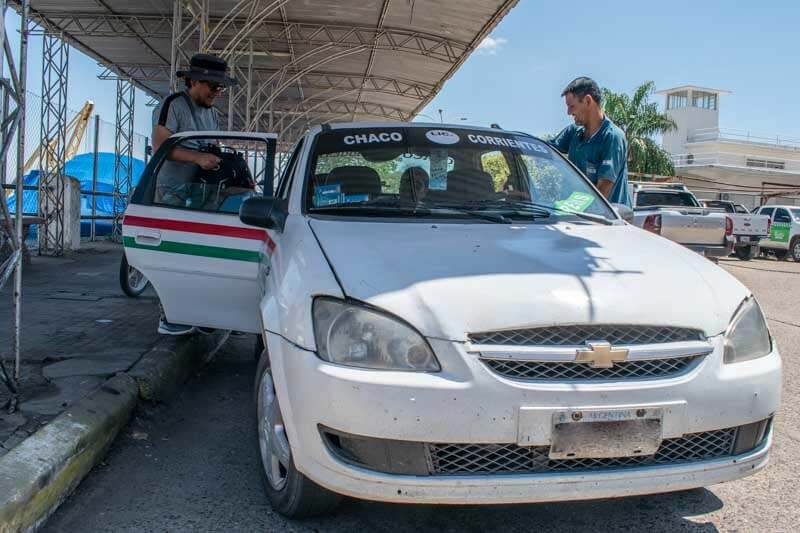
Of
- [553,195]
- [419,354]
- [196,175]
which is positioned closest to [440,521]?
[419,354]

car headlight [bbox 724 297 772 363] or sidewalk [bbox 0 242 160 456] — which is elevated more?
car headlight [bbox 724 297 772 363]

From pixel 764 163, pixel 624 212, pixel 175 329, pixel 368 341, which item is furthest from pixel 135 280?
pixel 764 163

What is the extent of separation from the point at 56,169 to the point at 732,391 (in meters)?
13.1

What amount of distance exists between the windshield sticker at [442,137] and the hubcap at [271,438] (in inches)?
66.6

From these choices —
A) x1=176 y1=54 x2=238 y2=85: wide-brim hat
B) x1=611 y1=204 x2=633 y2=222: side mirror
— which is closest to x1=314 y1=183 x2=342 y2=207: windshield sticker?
x1=611 y1=204 x2=633 y2=222: side mirror

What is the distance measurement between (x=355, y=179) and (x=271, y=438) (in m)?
1.44

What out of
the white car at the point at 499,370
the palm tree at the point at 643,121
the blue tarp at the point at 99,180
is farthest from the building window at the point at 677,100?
the white car at the point at 499,370

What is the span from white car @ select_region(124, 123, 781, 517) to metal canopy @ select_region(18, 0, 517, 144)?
8082 mm

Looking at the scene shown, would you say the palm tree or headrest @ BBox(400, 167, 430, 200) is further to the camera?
the palm tree

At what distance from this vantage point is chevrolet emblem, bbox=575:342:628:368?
227 centimetres

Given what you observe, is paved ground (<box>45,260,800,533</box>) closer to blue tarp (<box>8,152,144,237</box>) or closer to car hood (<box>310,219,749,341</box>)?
car hood (<box>310,219,749,341</box>)

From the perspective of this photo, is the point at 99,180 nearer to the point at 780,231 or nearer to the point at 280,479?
the point at 280,479

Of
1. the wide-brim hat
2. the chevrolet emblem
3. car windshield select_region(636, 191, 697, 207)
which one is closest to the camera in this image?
the chevrolet emblem

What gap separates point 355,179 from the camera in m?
3.61
